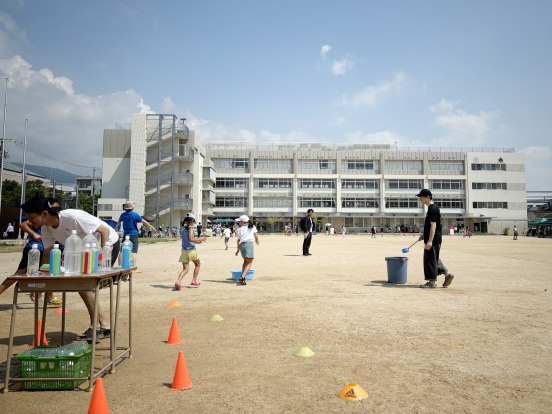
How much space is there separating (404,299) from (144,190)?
160 feet

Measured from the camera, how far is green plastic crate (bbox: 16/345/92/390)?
3385 millimetres

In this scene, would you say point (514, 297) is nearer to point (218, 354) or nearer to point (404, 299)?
point (404, 299)

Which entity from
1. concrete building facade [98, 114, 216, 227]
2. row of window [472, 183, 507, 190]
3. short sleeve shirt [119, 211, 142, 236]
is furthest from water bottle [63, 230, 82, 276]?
row of window [472, 183, 507, 190]

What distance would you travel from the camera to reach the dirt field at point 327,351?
10.2 ft

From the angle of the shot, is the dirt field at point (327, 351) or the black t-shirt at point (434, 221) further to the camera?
the black t-shirt at point (434, 221)

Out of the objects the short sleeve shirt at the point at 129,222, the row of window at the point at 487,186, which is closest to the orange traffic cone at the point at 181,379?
the short sleeve shirt at the point at 129,222

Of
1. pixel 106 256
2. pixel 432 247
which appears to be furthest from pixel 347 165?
pixel 106 256

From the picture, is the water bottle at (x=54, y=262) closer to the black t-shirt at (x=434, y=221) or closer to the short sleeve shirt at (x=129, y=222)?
the short sleeve shirt at (x=129, y=222)

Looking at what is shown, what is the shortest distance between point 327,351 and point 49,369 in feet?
9.16

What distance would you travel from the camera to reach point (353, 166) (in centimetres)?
7738

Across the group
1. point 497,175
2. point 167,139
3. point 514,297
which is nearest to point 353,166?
point 497,175

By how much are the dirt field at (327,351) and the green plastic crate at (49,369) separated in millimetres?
87

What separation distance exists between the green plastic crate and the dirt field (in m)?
0.09

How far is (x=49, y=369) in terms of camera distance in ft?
11.2
